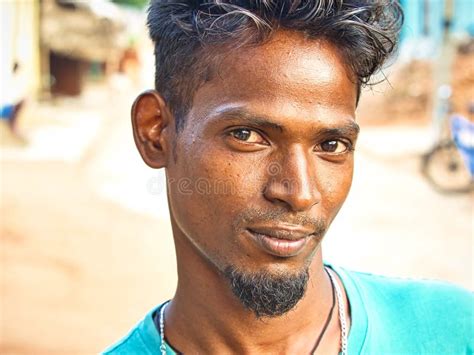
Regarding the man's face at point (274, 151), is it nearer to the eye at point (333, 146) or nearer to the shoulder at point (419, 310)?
the eye at point (333, 146)

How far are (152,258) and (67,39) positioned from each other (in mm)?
14867

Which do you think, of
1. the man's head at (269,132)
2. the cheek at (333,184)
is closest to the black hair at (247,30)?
the man's head at (269,132)

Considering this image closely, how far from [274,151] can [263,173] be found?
52 millimetres

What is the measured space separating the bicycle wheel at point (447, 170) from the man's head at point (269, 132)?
29.5 feet

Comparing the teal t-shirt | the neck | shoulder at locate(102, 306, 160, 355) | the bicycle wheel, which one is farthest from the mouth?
the bicycle wheel

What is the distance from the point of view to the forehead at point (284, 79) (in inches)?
53.7

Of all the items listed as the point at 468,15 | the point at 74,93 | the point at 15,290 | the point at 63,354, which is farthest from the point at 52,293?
the point at 468,15

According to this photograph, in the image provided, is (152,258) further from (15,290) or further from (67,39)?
(67,39)

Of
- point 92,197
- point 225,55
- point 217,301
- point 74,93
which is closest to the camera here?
point 225,55

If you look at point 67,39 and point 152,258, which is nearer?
point 152,258

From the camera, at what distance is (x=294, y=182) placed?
134 centimetres

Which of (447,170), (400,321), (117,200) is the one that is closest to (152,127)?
(400,321)

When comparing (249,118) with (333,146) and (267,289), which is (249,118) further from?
(267,289)

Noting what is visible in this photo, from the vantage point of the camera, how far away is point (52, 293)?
5.94m
